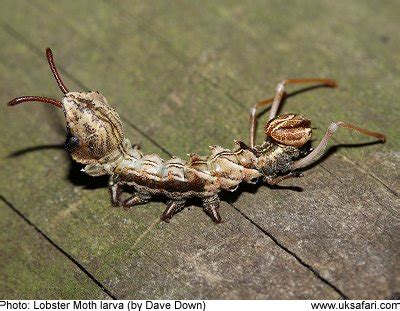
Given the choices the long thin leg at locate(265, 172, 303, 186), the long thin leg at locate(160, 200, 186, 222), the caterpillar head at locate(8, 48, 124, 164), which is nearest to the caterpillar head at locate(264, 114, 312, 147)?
the long thin leg at locate(265, 172, 303, 186)

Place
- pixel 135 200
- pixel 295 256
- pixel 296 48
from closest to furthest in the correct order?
pixel 295 256, pixel 135 200, pixel 296 48

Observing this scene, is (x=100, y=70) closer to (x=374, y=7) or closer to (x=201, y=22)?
(x=201, y=22)

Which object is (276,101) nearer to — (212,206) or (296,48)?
(296,48)

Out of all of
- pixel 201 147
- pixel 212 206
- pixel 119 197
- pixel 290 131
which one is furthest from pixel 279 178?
pixel 119 197

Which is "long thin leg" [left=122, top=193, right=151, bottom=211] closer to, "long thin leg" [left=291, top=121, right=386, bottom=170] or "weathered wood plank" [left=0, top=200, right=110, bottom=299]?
"weathered wood plank" [left=0, top=200, right=110, bottom=299]

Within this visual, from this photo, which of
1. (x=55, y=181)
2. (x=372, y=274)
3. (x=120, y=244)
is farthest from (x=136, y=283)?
(x=372, y=274)

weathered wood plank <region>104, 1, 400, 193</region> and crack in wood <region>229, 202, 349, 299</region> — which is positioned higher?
weathered wood plank <region>104, 1, 400, 193</region>
